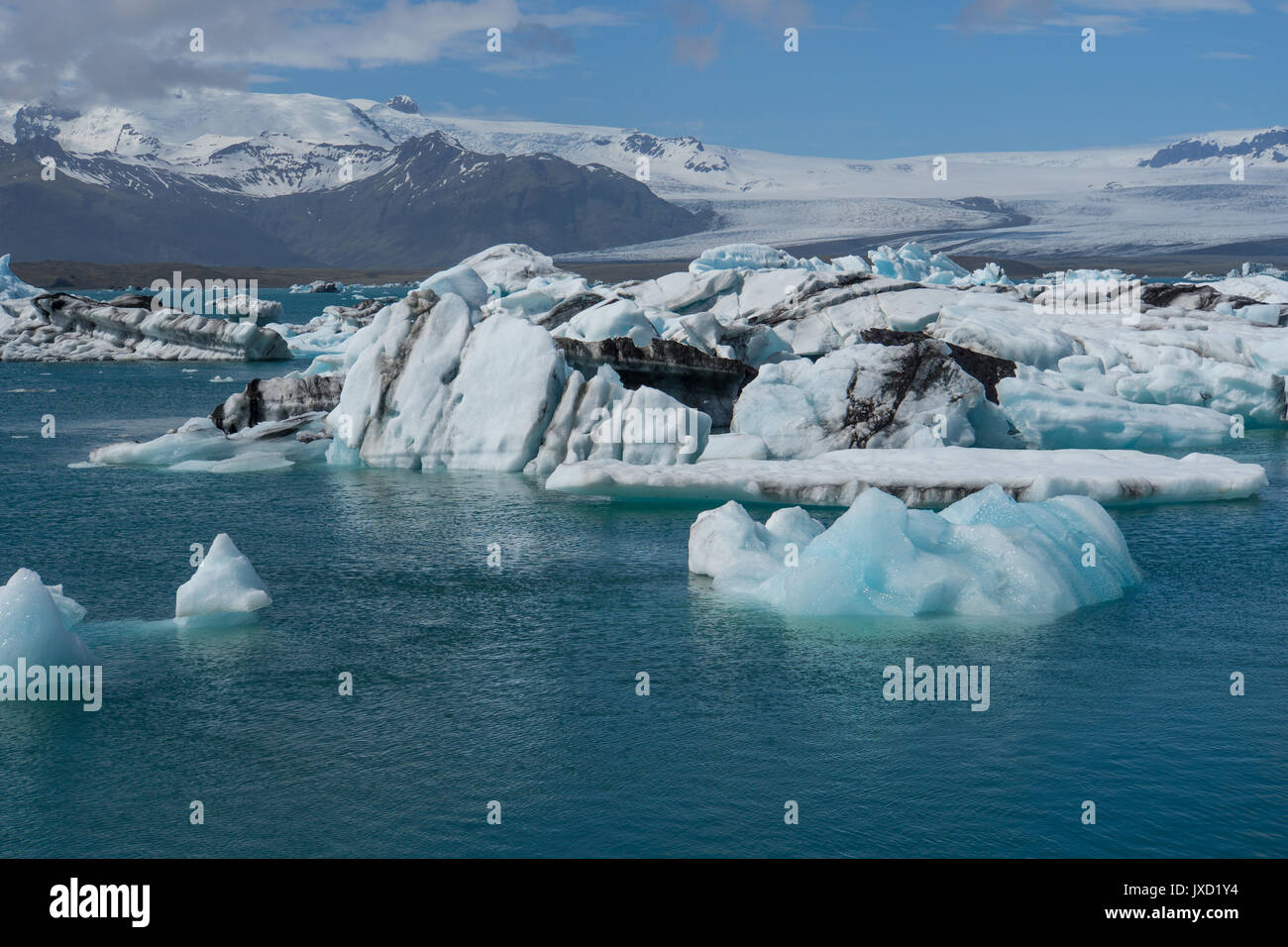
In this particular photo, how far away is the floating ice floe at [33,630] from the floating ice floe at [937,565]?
6311mm

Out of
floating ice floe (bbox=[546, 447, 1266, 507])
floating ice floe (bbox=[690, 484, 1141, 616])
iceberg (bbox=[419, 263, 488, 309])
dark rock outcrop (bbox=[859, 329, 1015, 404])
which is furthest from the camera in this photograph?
iceberg (bbox=[419, 263, 488, 309])

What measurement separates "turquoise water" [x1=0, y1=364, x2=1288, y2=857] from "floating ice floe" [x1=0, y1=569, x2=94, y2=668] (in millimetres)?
464

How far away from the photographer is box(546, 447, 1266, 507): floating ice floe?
1788 cm

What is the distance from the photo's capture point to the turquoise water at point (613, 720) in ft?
25.9

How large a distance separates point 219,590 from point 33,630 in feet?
7.71

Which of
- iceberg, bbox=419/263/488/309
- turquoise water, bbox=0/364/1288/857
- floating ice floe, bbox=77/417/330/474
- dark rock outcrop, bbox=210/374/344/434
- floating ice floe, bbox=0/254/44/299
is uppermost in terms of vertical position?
floating ice floe, bbox=0/254/44/299

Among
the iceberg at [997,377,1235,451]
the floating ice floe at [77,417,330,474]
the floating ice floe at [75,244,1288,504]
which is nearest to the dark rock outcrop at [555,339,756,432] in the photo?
the floating ice floe at [75,244,1288,504]

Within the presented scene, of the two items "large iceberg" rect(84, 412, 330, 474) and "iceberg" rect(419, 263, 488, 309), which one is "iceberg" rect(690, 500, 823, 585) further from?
"iceberg" rect(419, 263, 488, 309)

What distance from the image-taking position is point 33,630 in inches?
408

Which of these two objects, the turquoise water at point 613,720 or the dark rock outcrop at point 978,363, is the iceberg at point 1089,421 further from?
the turquoise water at point 613,720

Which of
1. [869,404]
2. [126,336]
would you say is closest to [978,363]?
[869,404]

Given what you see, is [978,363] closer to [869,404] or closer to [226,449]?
[869,404]
